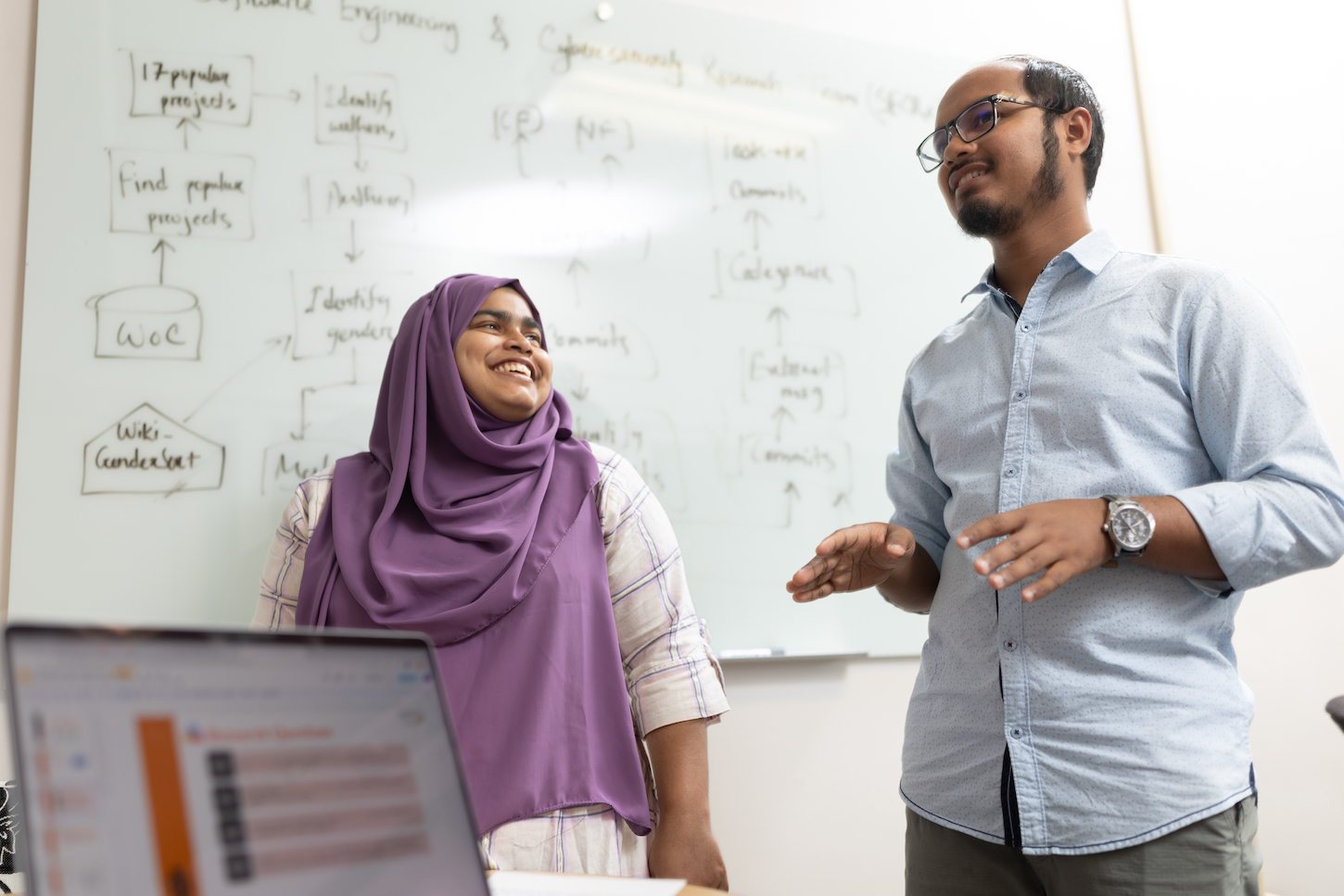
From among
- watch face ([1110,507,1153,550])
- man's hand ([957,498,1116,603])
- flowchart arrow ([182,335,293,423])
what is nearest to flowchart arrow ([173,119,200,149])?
flowchart arrow ([182,335,293,423])

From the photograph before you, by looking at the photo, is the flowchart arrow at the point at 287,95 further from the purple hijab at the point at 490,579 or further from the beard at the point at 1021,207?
the beard at the point at 1021,207

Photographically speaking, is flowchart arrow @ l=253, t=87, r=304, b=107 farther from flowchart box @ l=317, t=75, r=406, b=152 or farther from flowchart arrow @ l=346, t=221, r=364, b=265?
flowchart arrow @ l=346, t=221, r=364, b=265

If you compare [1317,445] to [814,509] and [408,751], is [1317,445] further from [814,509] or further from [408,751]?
[814,509]

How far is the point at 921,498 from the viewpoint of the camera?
1307 millimetres

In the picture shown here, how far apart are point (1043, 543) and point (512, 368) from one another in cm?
94

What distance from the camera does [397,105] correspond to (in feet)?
6.02

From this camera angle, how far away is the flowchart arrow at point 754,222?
206 cm

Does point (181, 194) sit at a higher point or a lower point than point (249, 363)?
higher

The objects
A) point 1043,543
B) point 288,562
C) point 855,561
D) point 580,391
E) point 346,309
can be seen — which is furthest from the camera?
point 580,391

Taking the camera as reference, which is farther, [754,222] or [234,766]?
[754,222]

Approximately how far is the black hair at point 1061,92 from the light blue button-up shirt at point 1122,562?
0.57 ft

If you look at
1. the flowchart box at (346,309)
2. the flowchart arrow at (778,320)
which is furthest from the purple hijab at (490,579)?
the flowchart arrow at (778,320)

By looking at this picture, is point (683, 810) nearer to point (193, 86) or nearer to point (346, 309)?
point (346, 309)

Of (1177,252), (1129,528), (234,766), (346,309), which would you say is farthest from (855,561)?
(1177,252)
